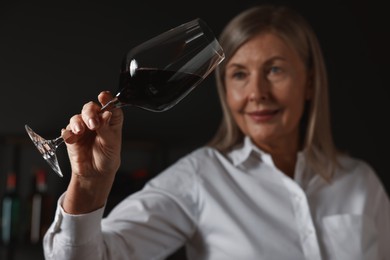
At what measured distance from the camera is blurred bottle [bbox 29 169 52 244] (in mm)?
2328

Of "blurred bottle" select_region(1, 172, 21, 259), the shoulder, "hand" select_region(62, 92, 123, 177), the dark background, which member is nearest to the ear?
the shoulder

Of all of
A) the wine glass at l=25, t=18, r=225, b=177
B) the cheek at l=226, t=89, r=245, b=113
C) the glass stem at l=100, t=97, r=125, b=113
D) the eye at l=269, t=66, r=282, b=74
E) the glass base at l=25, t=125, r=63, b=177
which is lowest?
the cheek at l=226, t=89, r=245, b=113

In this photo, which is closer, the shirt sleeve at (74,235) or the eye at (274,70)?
the shirt sleeve at (74,235)

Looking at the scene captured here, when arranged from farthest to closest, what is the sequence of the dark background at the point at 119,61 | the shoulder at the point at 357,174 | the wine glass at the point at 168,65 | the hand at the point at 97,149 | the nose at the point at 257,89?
1. the dark background at the point at 119,61
2. the shoulder at the point at 357,174
3. the nose at the point at 257,89
4. the hand at the point at 97,149
5. the wine glass at the point at 168,65

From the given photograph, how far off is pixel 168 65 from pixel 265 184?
82 centimetres

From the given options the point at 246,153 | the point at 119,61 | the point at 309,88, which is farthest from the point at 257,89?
the point at 119,61

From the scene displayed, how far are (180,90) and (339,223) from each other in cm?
87

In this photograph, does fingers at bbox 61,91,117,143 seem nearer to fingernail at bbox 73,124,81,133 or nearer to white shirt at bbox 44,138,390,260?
fingernail at bbox 73,124,81,133

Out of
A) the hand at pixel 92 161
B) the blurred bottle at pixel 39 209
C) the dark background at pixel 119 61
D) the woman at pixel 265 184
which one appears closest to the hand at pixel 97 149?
the hand at pixel 92 161

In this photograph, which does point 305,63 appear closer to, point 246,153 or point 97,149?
point 246,153

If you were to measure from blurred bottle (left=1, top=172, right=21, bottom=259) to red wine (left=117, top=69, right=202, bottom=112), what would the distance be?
149 cm

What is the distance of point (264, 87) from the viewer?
164 centimetres

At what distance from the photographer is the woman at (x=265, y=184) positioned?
5.05 ft

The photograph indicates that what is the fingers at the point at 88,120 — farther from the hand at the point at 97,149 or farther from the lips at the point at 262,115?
the lips at the point at 262,115
